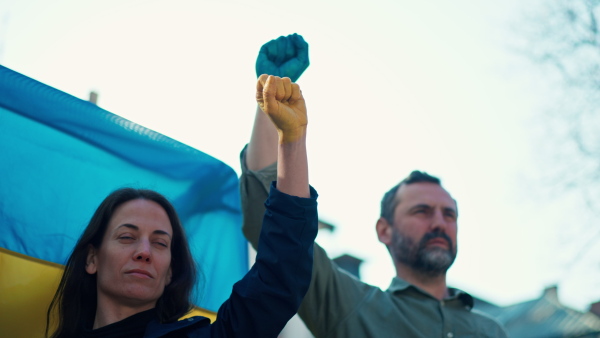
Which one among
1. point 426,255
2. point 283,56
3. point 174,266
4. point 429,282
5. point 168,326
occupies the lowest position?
point 168,326

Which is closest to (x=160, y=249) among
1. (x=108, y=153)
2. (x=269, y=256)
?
(x=269, y=256)

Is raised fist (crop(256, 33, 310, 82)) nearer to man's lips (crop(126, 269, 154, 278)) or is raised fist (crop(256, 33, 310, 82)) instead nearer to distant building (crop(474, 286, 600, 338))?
man's lips (crop(126, 269, 154, 278))

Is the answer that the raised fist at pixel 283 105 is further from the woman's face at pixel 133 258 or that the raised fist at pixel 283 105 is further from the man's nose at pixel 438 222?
the man's nose at pixel 438 222

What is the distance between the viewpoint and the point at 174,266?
274 centimetres

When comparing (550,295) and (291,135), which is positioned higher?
(550,295)

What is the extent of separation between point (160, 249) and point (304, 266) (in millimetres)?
575

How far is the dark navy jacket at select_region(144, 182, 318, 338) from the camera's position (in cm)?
223

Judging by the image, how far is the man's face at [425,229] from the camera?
3615mm

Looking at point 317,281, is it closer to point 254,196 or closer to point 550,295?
point 254,196

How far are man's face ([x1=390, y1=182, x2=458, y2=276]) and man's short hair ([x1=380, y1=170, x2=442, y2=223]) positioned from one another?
0.04 m

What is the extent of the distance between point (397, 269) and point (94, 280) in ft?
5.05

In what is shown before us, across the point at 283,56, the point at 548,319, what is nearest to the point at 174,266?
the point at 283,56

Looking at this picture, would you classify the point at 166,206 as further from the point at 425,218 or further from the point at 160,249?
the point at 425,218

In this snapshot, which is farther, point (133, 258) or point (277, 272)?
point (133, 258)
